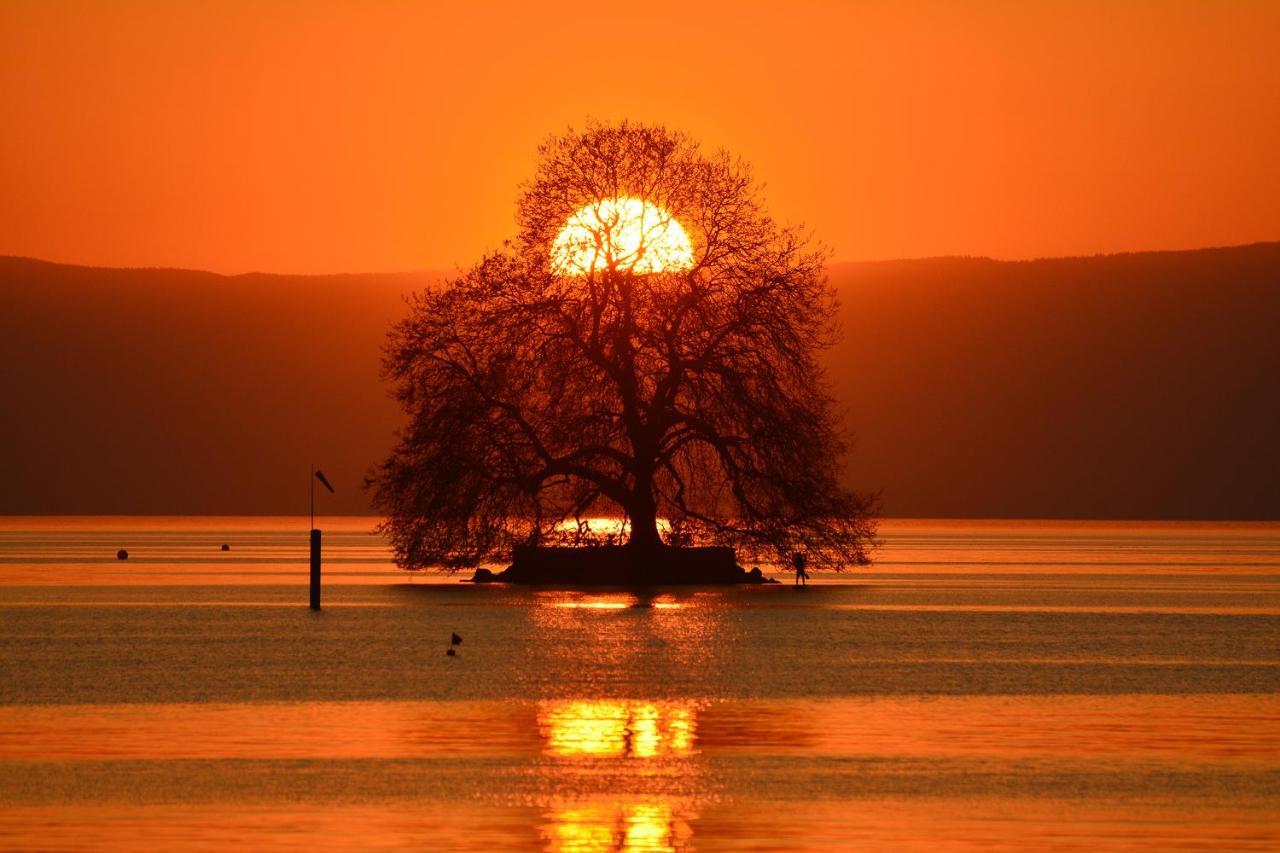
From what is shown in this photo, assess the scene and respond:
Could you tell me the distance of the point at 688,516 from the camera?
237 ft

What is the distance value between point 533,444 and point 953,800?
155ft

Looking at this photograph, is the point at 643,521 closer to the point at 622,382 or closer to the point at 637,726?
the point at 622,382

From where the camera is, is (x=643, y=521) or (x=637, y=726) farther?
(x=643, y=521)

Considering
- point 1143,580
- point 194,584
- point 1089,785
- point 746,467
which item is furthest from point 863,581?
point 1089,785

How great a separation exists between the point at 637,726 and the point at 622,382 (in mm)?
40865

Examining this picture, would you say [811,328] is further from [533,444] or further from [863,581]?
[863,581]

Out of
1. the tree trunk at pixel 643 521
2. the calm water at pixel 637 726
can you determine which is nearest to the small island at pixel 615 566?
the tree trunk at pixel 643 521

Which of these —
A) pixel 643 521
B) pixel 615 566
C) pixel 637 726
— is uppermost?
pixel 643 521

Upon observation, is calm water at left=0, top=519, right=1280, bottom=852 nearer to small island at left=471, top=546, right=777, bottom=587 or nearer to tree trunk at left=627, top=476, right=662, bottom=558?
tree trunk at left=627, top=476, right=662, bottom=558

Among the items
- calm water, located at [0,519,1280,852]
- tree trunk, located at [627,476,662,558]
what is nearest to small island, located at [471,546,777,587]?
tree trunk, located at [627,476,662,558]

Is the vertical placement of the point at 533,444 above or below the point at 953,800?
above

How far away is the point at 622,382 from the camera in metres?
70.9

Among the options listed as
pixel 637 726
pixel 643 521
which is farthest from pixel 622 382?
pixel 637 726

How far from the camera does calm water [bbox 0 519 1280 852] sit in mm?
21875
